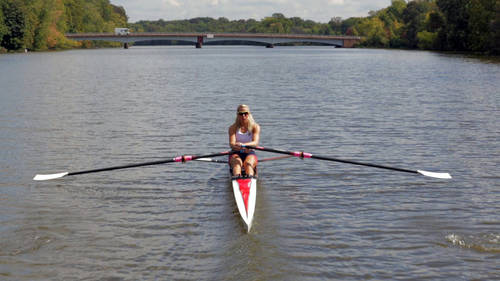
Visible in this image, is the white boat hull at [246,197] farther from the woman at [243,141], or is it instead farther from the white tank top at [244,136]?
the white tank top at [244,136]

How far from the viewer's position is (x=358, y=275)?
8.95 meters

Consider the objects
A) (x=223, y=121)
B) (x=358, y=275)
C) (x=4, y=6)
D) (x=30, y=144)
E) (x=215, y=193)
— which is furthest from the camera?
(x=4, y=6)

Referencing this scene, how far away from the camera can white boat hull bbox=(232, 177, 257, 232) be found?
1111 centimetres

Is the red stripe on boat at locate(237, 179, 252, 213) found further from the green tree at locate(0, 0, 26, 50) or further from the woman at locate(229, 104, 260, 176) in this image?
the green tree at locate(0, 0, 26, 50)

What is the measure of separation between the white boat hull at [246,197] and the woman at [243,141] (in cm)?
48

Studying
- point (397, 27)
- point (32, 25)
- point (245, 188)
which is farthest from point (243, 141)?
point (397, 27)

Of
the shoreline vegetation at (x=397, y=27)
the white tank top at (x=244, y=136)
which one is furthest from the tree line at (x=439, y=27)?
the white tank top at (x=244, y=136)

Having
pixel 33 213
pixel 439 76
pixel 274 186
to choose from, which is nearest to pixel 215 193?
pixel 274 186

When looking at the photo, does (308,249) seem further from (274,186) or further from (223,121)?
(223,121)

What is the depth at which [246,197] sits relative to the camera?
11680 mm

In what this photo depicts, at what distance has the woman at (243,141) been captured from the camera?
43.4 feet

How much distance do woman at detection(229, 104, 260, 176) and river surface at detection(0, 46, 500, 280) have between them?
808mm

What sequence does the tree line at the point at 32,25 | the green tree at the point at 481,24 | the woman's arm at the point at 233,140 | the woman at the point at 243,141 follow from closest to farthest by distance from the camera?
1. the woman at the point at 243,141
2. the woman's arm at the point at 233,140
3. the green tree at the point at 481,24
4. the tree line at the point at 32,25

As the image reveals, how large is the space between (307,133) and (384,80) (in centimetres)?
2841
